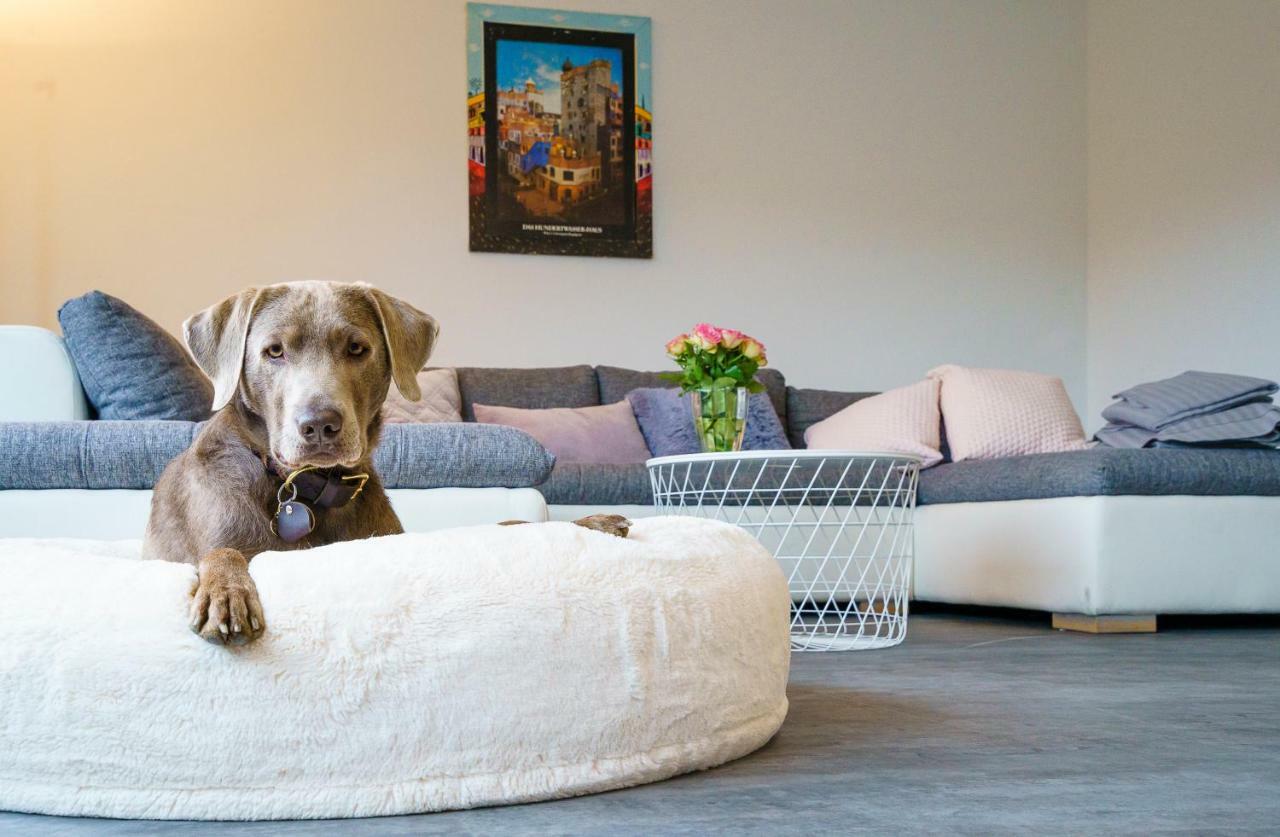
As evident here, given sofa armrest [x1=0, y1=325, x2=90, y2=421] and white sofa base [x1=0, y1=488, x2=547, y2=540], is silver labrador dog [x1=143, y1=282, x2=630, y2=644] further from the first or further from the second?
sofa armrest [x1=0, y1=325, x2=90, y2=421]

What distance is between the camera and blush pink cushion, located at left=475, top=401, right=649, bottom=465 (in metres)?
4.52

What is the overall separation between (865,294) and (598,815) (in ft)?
15.8

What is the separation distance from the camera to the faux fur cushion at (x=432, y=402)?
14.3ft

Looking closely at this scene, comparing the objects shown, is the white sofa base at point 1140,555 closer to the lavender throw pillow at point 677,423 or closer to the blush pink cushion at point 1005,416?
the blush pink cushion at point 1005,416

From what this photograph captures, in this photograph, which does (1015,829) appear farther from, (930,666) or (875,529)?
(875,529)

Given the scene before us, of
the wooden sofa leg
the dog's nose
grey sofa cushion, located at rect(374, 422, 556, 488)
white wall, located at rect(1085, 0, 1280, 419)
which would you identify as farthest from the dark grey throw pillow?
white wall, located at rect(1085, 0, 1280, 419)

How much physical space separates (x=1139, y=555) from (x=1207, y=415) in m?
0.54

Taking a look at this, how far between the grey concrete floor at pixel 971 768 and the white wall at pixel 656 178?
3293mm

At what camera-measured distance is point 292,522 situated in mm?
1700

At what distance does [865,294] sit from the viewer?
19.4ft

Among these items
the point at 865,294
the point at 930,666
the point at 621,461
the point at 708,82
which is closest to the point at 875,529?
the point at 621,461

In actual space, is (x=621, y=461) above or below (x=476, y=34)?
below

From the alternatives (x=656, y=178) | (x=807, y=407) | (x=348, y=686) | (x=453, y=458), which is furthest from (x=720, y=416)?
(x=656, y=178)

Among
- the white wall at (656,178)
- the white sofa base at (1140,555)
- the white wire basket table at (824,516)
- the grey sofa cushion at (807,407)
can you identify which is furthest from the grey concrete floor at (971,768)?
the white wall at (656,178)
